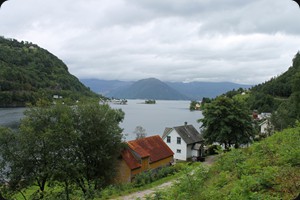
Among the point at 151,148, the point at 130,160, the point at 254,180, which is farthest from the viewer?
the point at 151,148

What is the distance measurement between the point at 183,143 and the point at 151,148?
6.92 meters

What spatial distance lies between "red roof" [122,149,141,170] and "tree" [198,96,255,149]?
7898 mm

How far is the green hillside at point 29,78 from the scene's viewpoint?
111131 mm

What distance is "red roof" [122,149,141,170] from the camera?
25375 millimetres

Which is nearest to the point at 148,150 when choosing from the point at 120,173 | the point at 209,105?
the point at 120,173

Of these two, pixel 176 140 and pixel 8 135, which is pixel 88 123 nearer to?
pixel 8 135

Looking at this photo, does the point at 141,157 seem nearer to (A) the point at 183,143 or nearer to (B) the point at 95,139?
(B) the point at 95,139

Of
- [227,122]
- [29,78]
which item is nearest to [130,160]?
[227,122]

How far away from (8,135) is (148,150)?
50.9 ft

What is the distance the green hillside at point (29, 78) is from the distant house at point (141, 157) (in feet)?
228

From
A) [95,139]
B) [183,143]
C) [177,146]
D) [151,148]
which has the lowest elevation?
[177,146]

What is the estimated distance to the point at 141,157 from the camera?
26.5 metres

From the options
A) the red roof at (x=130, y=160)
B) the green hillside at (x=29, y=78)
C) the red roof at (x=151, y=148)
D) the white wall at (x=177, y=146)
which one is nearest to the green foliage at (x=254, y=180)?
the red roof at (x=130, y=160)

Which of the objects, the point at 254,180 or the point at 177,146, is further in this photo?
the point at 177,146
